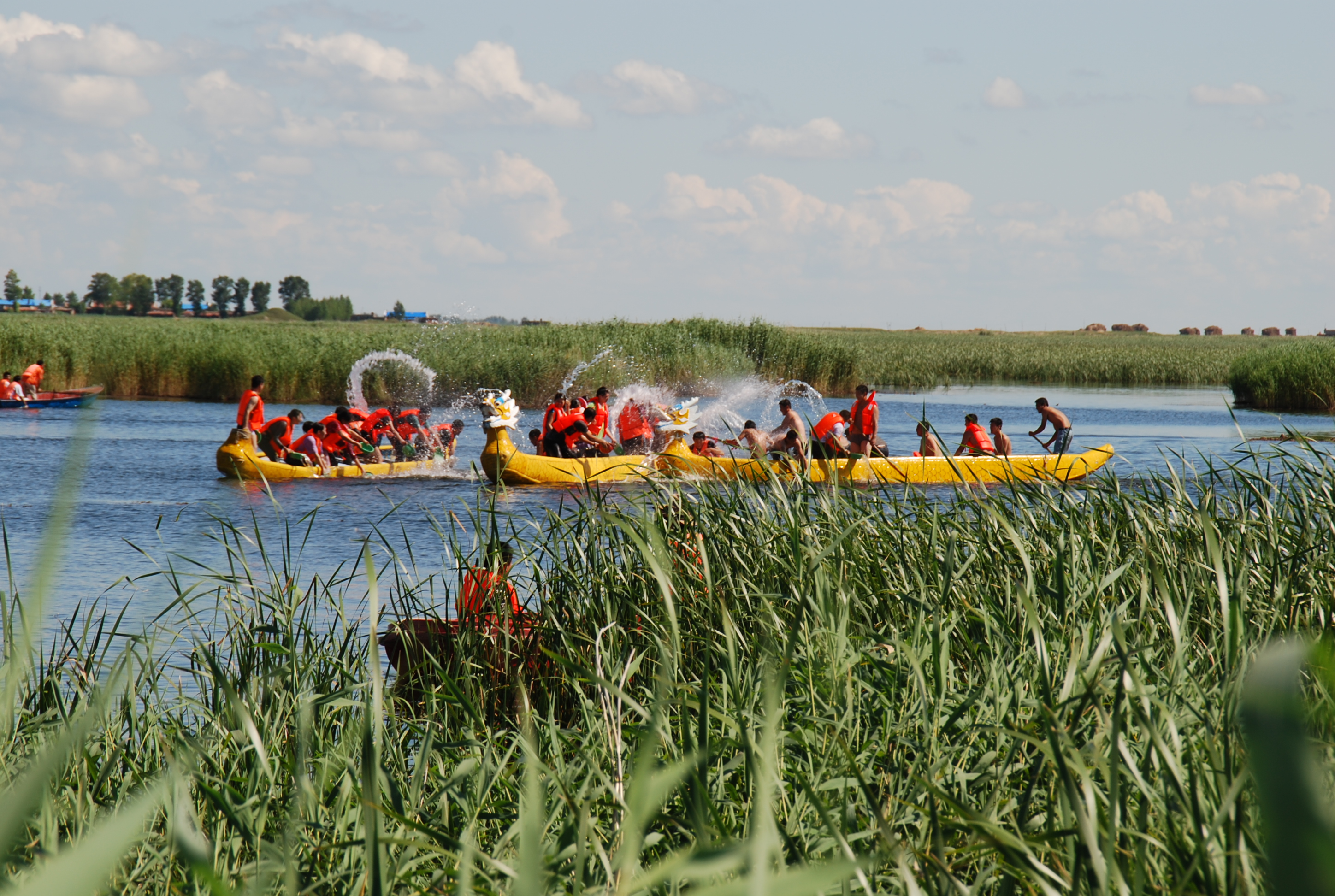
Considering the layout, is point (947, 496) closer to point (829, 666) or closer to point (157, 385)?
point (829, 666)

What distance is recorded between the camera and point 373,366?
35375 millimetres

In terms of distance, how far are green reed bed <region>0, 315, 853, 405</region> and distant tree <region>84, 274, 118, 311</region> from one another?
108 ft

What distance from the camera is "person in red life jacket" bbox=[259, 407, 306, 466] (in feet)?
60.8

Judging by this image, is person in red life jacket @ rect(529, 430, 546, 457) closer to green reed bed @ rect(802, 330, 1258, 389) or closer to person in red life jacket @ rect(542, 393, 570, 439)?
person in red life jacket @ rect(542, 393, 570, 439)

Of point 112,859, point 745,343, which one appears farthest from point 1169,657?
point 745,343

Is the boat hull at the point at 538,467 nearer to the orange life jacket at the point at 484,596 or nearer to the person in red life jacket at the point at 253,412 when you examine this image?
the person in red life jacket at the point at 253,412

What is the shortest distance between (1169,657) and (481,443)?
24.3 m

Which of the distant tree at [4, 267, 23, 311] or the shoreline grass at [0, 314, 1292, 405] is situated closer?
the distant tree at [4, 267, 23, 311]

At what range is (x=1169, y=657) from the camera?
4203 mm

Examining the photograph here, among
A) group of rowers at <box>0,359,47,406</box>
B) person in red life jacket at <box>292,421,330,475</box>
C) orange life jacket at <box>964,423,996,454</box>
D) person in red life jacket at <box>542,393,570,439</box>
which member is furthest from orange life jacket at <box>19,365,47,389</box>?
orange life jacket at <box>964,423,996,454</box>

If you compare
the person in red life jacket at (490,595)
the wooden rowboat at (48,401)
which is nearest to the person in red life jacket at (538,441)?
the person in red life jacket at (490,595)

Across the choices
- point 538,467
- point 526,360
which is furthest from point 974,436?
point 526,360

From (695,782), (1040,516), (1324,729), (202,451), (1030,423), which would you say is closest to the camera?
(695,782)

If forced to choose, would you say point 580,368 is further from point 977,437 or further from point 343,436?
point 977,437
